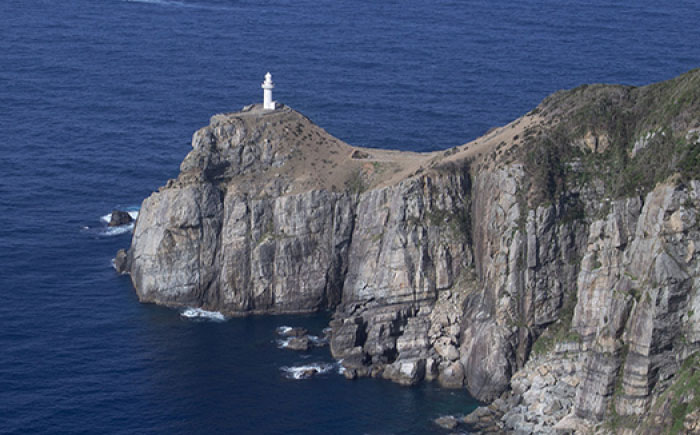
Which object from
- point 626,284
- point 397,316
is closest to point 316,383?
point 397,316

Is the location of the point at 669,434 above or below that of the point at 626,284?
below

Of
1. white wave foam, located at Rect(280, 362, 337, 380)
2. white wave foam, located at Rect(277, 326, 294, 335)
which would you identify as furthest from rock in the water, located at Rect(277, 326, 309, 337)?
white wave foam, located at Rect(280, 362, 337, 380)

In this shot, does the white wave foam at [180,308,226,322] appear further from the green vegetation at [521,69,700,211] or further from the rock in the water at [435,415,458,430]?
the green vegetation at [521,69,700,211]

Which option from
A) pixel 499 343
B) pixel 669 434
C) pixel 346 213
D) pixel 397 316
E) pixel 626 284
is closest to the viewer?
pixel 669 434

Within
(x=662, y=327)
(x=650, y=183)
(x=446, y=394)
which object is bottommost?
(x=446, y=394)

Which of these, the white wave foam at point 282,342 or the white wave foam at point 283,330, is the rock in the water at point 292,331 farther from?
the white wave foam at point 282,342

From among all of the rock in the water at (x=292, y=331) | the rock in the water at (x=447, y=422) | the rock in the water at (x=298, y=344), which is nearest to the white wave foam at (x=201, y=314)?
the rock in the water at (x=292, y=331)

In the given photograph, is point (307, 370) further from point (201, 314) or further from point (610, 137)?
point (610, 137)

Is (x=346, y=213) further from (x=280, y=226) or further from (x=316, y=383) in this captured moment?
(x=316, y=383)
